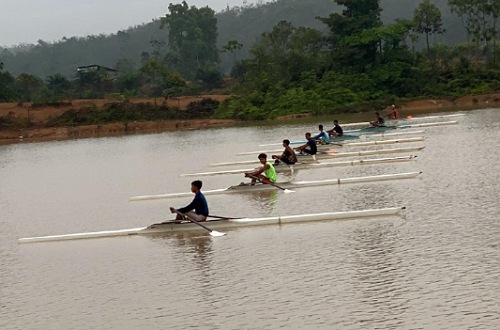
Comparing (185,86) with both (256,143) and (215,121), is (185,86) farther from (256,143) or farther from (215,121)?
(256,143)

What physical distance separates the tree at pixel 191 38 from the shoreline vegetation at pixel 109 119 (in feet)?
107

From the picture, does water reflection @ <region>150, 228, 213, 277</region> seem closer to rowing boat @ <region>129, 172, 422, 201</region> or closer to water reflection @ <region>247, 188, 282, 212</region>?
water reflection @ <region>247, 188, 282, 212</region>

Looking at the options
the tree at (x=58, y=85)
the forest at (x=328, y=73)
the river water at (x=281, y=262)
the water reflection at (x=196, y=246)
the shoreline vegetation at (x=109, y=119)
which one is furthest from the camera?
the tree at (x=58, y=85)

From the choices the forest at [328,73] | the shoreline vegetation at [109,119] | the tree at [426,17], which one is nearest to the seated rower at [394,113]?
the shoreline vegetation at [109,119]

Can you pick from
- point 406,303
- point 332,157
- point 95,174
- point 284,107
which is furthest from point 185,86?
point 406,303

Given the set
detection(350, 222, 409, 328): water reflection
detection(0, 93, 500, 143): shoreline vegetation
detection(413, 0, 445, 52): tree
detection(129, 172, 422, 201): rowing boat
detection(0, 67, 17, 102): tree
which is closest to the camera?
detection(350, 222, 409, 328): water reflection

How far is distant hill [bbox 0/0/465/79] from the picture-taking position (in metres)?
144

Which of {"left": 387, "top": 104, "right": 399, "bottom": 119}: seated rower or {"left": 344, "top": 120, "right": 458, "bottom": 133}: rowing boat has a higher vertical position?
{"left": 387, "top": 104, "right": 399, "bottom": 119}: seated rower

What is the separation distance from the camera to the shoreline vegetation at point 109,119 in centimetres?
5778

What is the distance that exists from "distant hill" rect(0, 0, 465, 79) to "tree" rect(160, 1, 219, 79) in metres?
30.4

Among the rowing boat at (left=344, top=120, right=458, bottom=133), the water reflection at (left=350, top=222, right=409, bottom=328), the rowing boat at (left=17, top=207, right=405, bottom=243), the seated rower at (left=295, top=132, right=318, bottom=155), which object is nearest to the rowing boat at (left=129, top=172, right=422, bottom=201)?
the rowing boat at (left=17, top=207, right=405, bottom=243)

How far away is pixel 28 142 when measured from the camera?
58312mm

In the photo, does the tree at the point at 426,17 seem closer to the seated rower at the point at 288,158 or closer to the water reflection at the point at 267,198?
the seated rower at the point at 288,158

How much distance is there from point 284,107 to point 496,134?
1283 inches
